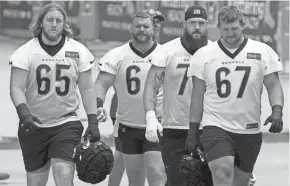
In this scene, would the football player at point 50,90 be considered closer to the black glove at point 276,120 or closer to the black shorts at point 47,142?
the black shorts at point 47,142

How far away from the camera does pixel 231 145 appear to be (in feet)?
36.8

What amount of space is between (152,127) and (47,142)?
1.12 meters

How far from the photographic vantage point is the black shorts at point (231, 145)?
11.1 metres

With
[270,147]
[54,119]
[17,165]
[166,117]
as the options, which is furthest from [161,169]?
[270,147]

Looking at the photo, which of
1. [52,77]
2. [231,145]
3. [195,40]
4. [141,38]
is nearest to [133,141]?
[141,38]

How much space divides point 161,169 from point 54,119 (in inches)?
64.6

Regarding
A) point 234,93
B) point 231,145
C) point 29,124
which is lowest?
point 231,145

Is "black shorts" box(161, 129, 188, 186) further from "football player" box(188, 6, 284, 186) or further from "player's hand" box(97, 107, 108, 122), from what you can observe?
"football player" box(188, 6, 284, 186)

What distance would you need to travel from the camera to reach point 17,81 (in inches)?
450

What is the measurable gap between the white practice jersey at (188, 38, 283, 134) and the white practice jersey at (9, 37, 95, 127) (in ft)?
3.70

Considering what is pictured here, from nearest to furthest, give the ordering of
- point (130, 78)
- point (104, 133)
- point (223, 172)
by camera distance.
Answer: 1. point (223, 172)
2. point (130, 78)
3. point (104, 133)

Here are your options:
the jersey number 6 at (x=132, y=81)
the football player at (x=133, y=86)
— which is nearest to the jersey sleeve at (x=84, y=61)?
the football player at (x=133, y=86)

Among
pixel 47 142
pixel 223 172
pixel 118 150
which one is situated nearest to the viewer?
pixel 223 172

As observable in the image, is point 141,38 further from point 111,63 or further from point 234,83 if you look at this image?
point 234,83
